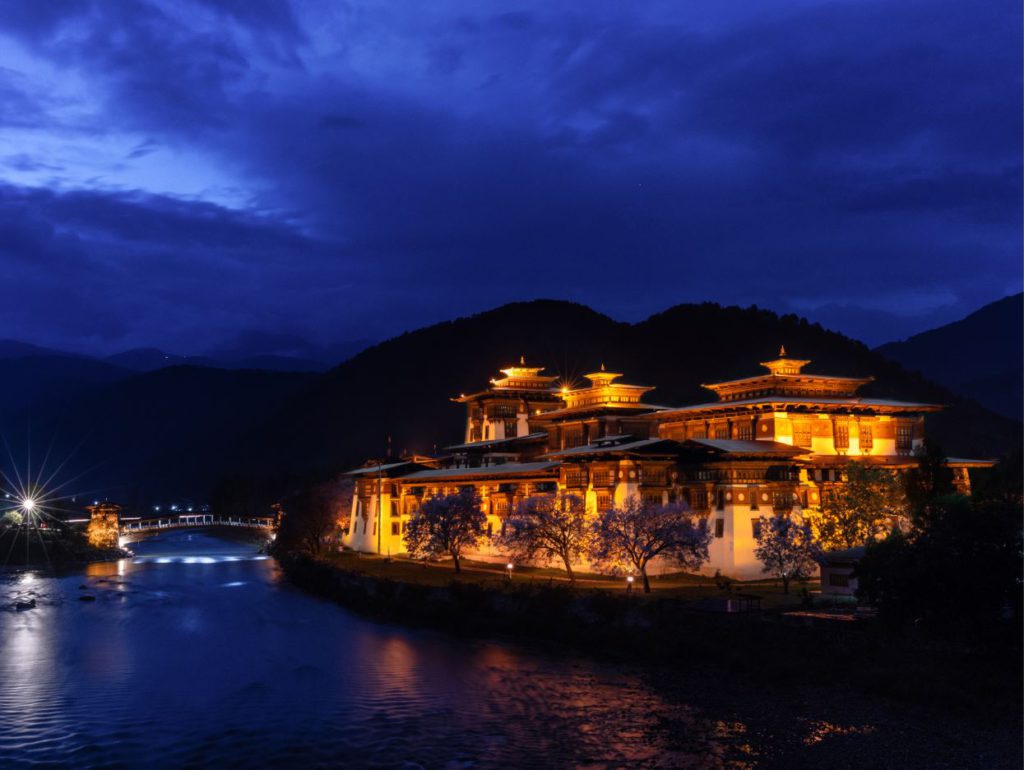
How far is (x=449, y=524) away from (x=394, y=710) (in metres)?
34.8

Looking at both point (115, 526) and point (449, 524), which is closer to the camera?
point (449, 524)

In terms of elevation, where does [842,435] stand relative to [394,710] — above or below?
above

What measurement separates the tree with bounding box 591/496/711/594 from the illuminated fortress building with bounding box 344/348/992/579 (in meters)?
4.40

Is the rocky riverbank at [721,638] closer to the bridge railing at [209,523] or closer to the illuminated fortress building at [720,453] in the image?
the illuminated fortress building at [720,453]

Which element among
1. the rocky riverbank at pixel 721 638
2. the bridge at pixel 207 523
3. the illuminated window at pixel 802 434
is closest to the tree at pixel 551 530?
the rocky riverbank at pixel 721 638

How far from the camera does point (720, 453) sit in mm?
64375

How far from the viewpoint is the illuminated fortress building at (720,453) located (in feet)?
212

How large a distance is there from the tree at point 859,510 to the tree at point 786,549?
197cm

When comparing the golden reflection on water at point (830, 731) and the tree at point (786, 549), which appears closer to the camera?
the golden reflection on water at point (830, 731)

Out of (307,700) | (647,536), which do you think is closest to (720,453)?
(647,536)

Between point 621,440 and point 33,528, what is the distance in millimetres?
84374

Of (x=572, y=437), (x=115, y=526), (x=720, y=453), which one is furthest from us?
(x=115, y=526)

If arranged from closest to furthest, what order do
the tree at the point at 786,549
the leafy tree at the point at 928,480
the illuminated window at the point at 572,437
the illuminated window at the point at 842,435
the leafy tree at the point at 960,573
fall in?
the leafy tree at the point at 960,573, the tree at the point at 786,549, the leafy tree at the point at 928,480, the illuminated window at the point at 842,435, the illuminated window at the point at 572,437

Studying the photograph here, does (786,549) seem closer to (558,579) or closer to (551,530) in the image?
(551,530)
